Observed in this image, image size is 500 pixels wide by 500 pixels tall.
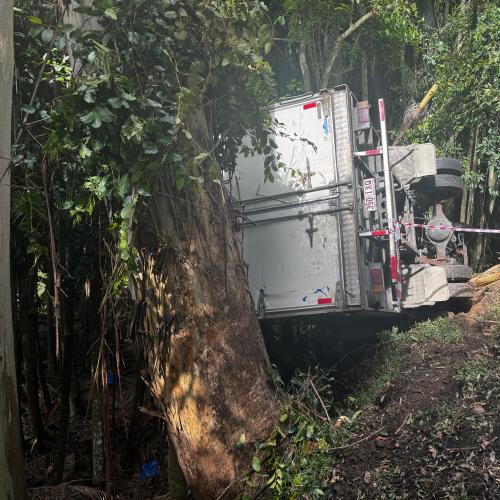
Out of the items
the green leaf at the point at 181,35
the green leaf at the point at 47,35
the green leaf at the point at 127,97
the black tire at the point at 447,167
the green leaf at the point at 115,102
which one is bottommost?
the green leaf at the point at 115,102

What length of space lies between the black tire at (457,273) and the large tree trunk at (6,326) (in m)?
5.53

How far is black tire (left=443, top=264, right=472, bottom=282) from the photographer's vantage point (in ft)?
25.1

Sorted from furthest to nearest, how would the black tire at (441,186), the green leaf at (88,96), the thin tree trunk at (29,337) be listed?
the black tire at (441,186), the thin tree trunk at (29,337), the green leaf at (88,96)

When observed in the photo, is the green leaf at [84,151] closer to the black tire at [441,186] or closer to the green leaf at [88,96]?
the green leaf at [88,96]

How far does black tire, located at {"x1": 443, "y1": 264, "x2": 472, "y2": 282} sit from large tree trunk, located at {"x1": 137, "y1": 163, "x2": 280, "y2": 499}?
4.08m

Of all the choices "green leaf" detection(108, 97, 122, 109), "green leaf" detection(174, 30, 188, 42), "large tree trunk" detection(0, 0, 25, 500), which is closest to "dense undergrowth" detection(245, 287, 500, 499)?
"large tree trunk" detection(0, 0, 25, 500)

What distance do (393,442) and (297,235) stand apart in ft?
8.86

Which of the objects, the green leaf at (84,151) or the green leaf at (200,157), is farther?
the green leaf at (200,157)

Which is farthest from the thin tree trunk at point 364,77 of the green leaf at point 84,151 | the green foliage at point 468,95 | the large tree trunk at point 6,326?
the large tree trunk at point 6,326

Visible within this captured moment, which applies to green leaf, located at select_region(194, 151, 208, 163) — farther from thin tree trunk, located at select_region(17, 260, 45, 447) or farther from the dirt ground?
thin tree trunk, located at select_region(17, 260, 45, 447)

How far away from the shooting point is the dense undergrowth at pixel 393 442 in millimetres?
3748

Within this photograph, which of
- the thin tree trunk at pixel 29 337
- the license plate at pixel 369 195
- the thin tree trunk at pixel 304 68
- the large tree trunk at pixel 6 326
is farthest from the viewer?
the thin tree trunk at pixel 304 68

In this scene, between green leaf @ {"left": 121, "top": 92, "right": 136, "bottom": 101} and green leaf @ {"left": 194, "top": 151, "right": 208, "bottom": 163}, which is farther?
green leaf @ {"left": 194, "top": 151, "right": 208, "bottom": 163}

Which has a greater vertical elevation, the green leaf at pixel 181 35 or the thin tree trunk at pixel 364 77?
the thin tree trunk at pixel 364 77
